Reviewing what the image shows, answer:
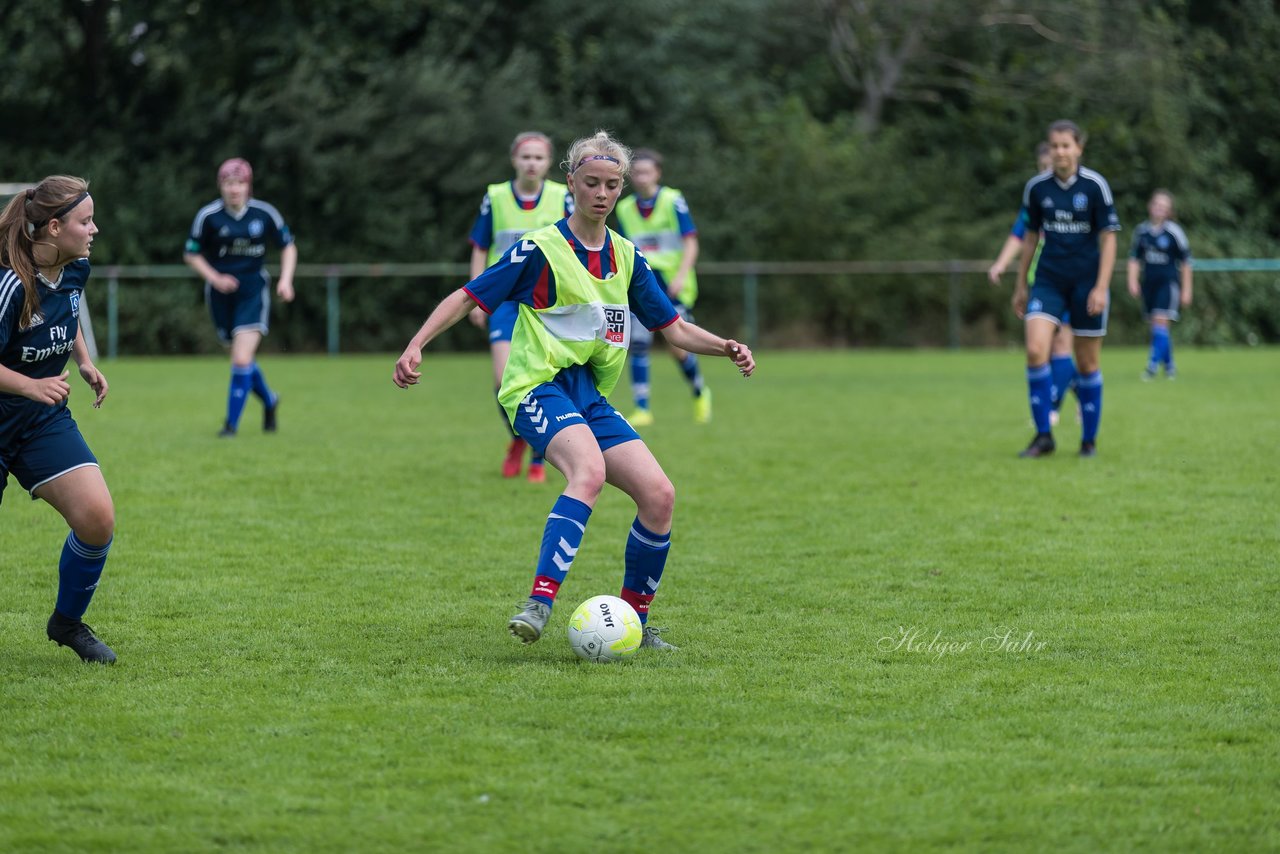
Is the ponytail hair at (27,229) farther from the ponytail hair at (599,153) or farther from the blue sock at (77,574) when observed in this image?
the ponytail hair at (599,153)

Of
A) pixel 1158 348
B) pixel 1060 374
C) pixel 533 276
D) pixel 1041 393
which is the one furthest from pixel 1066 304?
pixel 1158 348

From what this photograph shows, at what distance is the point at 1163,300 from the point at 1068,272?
964 centimetres

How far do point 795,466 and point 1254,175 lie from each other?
24187 millimetres

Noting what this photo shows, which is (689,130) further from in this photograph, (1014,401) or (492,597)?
(492,597)

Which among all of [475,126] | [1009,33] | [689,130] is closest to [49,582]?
[475,126]

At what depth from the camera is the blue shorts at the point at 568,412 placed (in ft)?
17.4

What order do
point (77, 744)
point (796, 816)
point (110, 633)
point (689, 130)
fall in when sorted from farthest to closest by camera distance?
1. point (689, 130)
2. point (110, 633)
3. point (77, 744)
4. point (796, 816)

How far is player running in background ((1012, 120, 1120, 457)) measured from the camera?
10336mm

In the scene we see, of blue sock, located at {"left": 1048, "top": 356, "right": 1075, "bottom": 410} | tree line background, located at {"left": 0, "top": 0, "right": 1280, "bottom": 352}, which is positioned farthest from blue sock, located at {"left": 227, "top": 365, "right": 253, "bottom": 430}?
tree line background, located at {"left": 0, "top": 0, "right": 1280, "bottom": 352}

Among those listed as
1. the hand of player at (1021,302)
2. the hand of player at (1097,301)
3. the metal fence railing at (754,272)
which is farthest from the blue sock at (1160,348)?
the hand of player at (1097,301)

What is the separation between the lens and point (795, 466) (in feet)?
34.5

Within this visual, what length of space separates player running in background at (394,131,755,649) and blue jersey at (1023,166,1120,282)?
18.4 ft

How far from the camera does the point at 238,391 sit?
487 inches

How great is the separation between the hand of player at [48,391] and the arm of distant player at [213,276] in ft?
23.8
